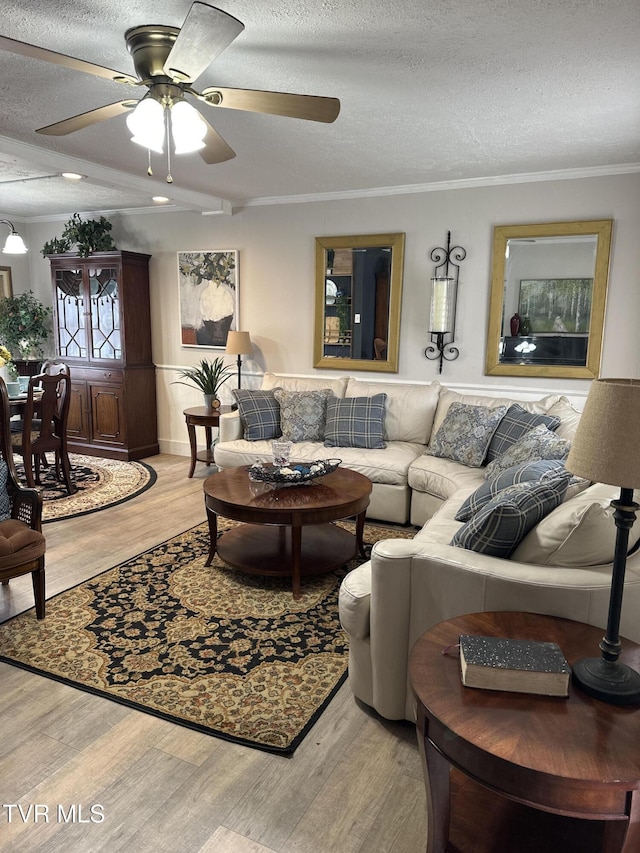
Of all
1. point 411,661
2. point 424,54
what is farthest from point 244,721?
point 424,54

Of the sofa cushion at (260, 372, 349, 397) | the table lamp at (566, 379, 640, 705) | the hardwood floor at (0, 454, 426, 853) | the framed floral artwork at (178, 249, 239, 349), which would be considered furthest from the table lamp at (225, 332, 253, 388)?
the table lamp at (566, 379, 640, 705)

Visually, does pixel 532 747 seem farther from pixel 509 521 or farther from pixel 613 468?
pixel 509 521

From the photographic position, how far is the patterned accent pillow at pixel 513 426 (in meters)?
3.71

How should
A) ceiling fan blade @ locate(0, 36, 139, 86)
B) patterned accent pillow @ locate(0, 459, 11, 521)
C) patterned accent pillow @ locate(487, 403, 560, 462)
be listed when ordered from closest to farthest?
ceiling fan blade @ locate(0, 36, 139, 86), patterned accent pillow @ locate(0, 459, 11, 521), patterned accent pillow @ locate(487, 403, 560, 462)

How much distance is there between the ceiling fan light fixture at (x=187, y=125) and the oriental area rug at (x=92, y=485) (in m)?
2.90

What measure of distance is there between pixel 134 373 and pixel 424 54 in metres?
4.38

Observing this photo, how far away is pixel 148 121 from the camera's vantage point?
2164 millimetres

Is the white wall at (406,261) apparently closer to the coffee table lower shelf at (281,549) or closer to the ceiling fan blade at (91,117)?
the coffee table lower shelf at (281,549)

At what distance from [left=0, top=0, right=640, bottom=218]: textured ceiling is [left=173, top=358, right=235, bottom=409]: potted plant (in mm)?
1696

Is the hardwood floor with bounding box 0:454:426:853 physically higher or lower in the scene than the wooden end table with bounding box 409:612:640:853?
lower

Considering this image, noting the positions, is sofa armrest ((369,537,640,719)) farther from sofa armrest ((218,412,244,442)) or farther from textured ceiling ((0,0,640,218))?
sofa armrest ((218,412,244,442))

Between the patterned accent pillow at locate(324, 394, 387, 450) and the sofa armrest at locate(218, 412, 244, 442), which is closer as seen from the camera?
the patterned accent pillow at locate(324, 394, 387, 450)

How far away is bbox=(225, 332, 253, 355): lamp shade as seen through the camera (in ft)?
17.0

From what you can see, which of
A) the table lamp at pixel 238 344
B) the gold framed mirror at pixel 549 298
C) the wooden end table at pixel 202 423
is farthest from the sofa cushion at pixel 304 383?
the gold framed mirror at pixel 549 298
